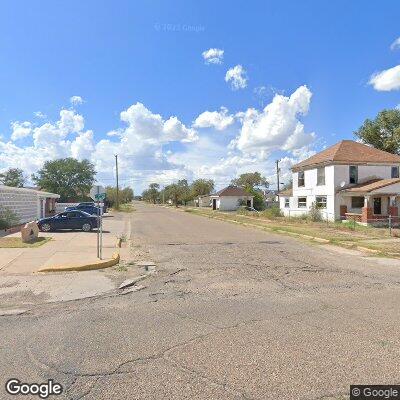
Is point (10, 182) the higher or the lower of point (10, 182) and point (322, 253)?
the higher

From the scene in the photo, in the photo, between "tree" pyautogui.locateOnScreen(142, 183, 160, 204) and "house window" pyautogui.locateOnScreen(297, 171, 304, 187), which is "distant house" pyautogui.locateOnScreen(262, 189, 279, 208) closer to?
"house window" pyautogui.locateOnScreen(297, 171, 304, 187)

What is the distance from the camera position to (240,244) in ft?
63.3

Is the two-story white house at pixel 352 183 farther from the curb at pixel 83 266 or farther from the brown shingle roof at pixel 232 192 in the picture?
the brown shingle roof at pixel 232 192

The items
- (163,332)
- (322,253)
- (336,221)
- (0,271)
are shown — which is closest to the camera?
(163,332)

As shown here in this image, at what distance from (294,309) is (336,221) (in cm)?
2971

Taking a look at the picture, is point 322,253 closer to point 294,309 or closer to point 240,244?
point 240,244

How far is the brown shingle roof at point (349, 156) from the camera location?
36.4 m

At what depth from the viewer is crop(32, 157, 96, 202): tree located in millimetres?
71688

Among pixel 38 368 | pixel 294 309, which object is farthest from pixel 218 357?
pixel 294 309

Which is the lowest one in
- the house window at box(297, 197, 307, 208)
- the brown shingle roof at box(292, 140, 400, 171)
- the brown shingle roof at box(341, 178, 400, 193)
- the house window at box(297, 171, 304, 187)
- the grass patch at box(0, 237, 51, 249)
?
the grass patch at box(0, 237, 51, 249)

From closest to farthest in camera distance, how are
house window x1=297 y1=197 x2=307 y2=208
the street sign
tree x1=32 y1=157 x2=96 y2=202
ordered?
the street sign < house window x1=297 y1=197 x2=307 y2=208 < tree x1=32 y1=157 x2=96 y2=202

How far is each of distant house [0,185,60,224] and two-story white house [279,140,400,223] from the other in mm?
25561

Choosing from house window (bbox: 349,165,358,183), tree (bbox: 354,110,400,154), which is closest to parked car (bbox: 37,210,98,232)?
house window (bbox: 349,165,358,183)

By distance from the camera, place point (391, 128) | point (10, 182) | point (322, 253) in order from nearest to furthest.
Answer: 1. point (322, 253)
2. point (391, 128)
3. point (10, 182)
